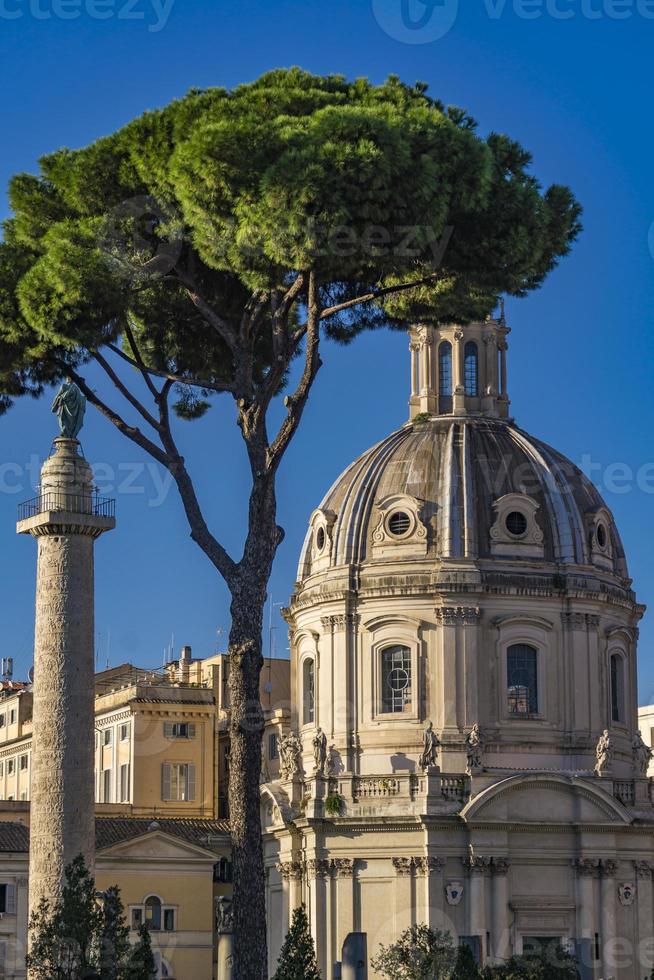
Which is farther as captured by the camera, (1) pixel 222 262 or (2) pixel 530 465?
(2) pixel 530 465

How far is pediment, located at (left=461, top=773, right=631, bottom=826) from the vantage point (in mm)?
60969

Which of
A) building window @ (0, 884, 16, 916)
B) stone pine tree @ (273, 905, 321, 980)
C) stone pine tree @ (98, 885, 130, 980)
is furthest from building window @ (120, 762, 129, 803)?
stone pine tree @ (98, 885, 130, 980)

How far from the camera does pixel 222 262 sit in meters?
34.3

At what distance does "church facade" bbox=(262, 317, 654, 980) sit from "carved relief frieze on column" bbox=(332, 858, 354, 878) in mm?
42

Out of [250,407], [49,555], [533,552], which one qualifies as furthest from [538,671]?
[250,407]

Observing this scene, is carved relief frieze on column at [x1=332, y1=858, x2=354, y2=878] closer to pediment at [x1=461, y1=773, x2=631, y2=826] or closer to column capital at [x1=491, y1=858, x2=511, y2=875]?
pediment at [x1=461, y1=773, x2=631, y2=826]

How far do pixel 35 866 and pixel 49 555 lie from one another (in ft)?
18.7

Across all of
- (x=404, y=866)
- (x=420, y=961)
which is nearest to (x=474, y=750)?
(x=404, y=866)

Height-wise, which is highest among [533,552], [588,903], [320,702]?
[533,552]

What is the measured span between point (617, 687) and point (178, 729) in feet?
46.9

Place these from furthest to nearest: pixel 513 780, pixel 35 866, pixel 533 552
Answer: pixel 533 552
pixel 513 780
pixel 35 866

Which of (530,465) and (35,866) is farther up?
(530,465)

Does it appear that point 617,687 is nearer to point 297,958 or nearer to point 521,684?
point 521,684

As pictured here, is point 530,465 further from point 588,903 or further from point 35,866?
point 35,866
